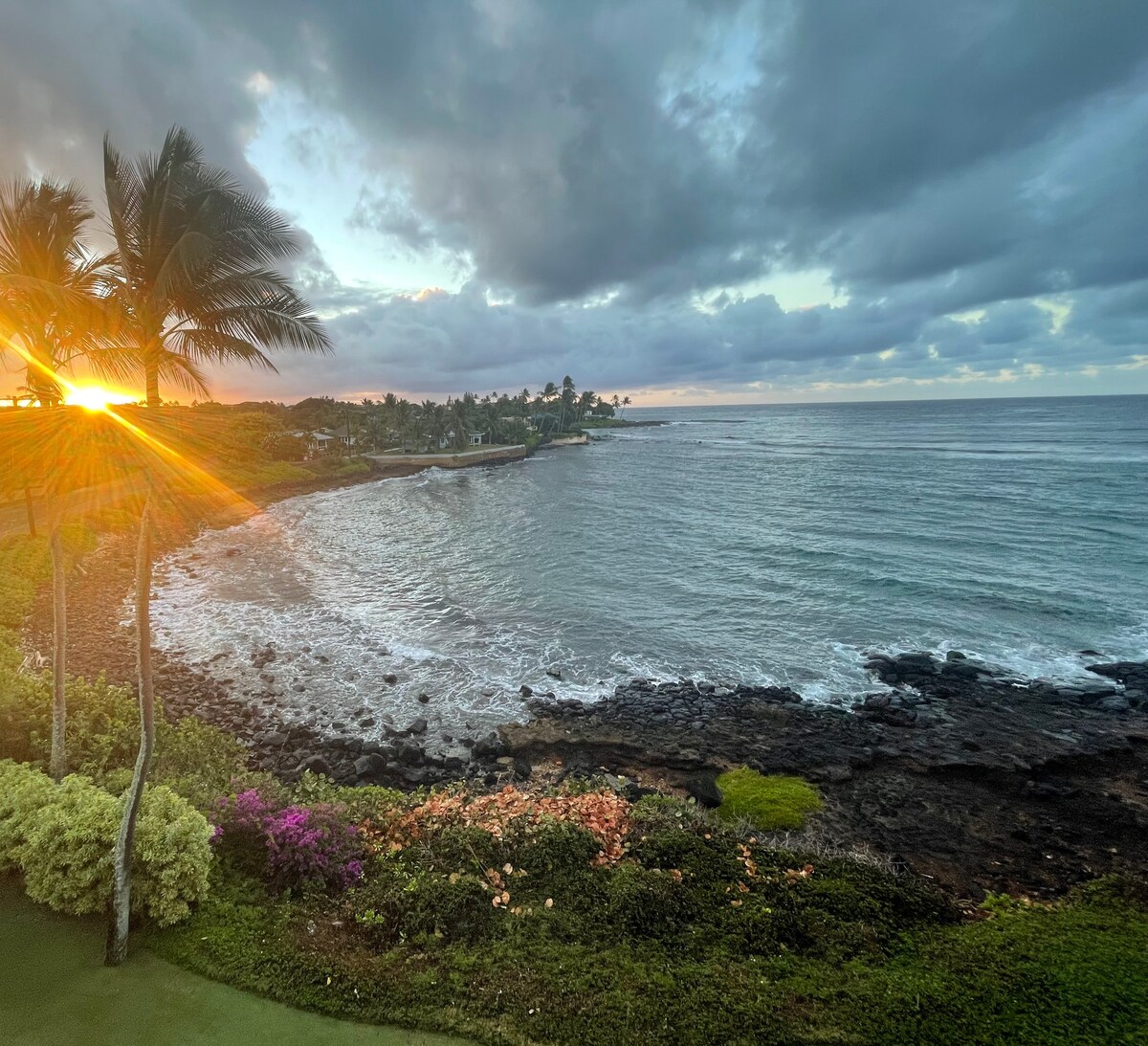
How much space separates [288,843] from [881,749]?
12.6 metres

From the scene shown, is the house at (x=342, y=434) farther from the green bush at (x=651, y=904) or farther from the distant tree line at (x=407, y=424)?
the green bush at (x=651, y=904)

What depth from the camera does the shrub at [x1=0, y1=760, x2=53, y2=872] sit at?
6.39 meters

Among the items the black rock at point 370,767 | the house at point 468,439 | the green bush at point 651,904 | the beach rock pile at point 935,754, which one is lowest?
the beach rock pile at point 935,754

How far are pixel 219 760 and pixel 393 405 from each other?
105179 millimetres

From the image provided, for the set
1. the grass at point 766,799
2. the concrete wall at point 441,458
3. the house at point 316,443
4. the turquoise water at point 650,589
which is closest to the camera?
the grass at point 766,799

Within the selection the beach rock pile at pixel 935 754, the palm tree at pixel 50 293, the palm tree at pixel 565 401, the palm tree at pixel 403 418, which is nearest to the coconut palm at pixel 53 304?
the palm tree at pixel 50 293

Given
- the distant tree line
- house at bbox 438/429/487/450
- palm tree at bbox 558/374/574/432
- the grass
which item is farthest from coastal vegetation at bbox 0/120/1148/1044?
palm tree at bbox 558/374/574/432

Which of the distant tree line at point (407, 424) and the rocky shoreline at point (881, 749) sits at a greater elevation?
the distant tree line at point (407, 424)

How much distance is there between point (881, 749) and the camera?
13.3 meters

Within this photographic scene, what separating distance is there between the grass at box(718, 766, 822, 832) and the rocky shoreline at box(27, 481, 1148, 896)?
1.18 ft

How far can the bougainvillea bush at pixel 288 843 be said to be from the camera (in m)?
7.30

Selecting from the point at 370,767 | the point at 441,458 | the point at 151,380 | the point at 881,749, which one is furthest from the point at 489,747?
the point at 441,458

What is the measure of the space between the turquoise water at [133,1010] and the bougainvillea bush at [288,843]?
64.0 inches

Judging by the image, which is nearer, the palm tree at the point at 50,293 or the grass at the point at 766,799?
the palm tree at the point at 50,293
